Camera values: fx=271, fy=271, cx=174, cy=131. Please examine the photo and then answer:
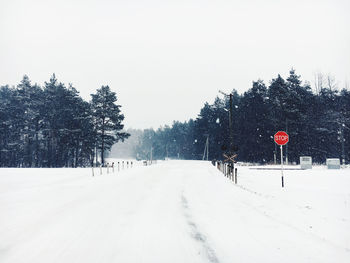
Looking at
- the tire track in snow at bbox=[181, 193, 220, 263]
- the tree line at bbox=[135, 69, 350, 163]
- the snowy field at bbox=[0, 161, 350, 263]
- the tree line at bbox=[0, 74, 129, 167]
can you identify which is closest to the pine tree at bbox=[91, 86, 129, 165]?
the tree line at bbox=[0, 74, 129, 167]

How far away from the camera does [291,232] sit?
21.3 ft

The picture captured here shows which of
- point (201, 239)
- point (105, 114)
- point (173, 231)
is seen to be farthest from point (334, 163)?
point (105, 114)

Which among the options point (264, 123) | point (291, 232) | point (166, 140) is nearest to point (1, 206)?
point (291, 232)

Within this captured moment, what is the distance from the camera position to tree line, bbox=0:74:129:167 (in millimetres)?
56562

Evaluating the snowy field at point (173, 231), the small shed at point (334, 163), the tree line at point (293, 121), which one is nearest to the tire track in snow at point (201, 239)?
the snowy field at point (173, 231)

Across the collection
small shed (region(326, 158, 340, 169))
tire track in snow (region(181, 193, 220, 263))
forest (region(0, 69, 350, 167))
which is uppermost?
forest (region(0, 69, 350, 167))

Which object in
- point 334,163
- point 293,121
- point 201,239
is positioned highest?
point 293,121

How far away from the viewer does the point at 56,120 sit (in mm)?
57875

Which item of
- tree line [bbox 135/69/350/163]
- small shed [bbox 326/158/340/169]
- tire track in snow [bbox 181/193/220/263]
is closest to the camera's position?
tire track in snow [bbox 181/193/220/263]

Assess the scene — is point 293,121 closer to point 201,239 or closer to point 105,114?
point 105,114

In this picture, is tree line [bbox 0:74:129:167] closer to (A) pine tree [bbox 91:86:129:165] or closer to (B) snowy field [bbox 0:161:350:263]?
(A) pine tree [bbox 91:86:129:165]

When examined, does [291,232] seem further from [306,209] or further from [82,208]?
[82,208]

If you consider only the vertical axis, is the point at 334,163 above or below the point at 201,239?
above

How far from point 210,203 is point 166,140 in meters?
139
